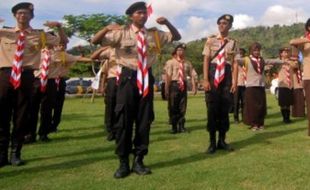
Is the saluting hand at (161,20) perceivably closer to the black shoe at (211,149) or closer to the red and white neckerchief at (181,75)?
the black shoe at (211,149)

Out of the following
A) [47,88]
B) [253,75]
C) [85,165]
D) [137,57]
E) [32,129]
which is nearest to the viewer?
[137,57]

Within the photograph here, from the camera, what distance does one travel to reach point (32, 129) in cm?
917

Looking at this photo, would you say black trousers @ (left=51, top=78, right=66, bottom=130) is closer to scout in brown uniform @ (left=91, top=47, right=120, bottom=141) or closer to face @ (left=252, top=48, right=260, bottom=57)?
scout in brown uniform @ (left=91, top=47, right=120, bottom=141)

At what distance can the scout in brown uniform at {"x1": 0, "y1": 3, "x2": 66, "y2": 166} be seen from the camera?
22.8ft

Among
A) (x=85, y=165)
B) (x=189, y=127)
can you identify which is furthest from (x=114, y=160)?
(x=189, y=127)

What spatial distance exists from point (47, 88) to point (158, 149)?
299 cm

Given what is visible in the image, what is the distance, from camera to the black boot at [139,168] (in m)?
6.32

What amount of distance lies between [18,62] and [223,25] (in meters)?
3.33

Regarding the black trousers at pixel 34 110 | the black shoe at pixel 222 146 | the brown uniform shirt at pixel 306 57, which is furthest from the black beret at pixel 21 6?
the brown uniform shirt at pixel 306 57

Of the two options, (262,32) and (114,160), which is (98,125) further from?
(262,32)

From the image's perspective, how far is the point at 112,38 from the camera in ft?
20.9

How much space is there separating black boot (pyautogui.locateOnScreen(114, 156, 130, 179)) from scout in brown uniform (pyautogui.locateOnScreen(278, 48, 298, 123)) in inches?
293

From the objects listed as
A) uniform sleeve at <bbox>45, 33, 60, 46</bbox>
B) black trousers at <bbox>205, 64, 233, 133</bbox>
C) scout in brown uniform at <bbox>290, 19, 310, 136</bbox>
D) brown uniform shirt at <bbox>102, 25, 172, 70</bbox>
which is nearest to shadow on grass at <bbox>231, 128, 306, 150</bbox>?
black trousers at <bbox>205, 64, 233, 133</bbox>

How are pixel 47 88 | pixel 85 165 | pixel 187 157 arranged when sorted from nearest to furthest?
pixel 85 165 < pixel 187 157 < pixel 47 88
